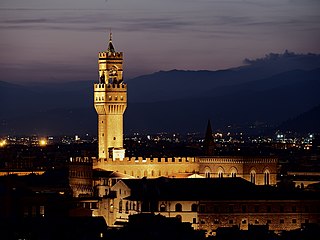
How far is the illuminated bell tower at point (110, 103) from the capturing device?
10912 cm

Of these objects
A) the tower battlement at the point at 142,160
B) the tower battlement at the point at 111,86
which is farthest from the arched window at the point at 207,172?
the tower battlement at the point at 111,86

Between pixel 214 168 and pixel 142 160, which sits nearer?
pixel 214 168

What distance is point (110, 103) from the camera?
110 metres

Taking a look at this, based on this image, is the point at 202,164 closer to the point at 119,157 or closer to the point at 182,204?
the point at 119,157

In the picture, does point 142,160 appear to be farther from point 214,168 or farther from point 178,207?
point 178,207

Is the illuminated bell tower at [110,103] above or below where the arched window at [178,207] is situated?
above

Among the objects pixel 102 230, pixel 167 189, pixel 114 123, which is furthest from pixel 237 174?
pixel 102 230

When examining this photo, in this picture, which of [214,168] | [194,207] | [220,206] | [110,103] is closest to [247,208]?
[220,206]

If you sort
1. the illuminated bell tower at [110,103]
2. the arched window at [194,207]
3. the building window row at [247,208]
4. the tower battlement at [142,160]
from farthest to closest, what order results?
the illuminated bell tower at [110,103] < the tower battlement at [142,160] < the building window row at [247,208] < the arched window at [194,207]

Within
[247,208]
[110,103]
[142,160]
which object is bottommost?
[247,208]

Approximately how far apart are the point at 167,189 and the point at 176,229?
14112mm

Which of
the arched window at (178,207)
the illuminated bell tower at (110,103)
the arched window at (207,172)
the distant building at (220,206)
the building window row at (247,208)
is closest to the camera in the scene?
the distant building at (220,206)

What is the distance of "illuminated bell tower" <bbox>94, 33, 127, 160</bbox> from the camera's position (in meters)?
109

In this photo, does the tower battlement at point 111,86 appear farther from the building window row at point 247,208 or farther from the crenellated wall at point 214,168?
the building window row at point 247,208
